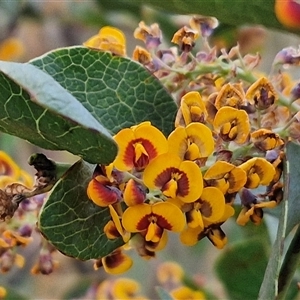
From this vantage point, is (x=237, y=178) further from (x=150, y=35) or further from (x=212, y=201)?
(x=150, y=35)

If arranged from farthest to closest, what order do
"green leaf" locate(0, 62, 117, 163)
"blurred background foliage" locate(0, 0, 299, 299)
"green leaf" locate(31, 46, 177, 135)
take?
"blurred background foliage" locate(0, 0, 299, 299) → "green leaf" locate(31, 46, 177, 135) → "green leaf" locate(0, 62, 117, 163)

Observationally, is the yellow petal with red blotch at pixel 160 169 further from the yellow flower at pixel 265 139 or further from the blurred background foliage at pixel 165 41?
the blurred background foliage at pixel 165 41

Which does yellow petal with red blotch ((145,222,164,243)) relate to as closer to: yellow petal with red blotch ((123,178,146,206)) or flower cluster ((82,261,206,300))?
yellow petal with red blotch ((123,178,146,206))

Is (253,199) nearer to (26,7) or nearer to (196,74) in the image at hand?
(196,74)

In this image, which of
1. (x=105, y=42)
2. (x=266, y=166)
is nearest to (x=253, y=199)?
(x=266, y=166)

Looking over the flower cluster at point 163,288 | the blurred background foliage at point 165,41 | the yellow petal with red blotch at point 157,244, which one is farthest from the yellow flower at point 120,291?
the yellow petal with red blotch at point 157,244

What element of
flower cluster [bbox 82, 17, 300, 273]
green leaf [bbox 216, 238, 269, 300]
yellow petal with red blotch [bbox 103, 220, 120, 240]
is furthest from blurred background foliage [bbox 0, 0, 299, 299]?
yellow petal with red blotch [bbox 103, 220, 120, 240]
